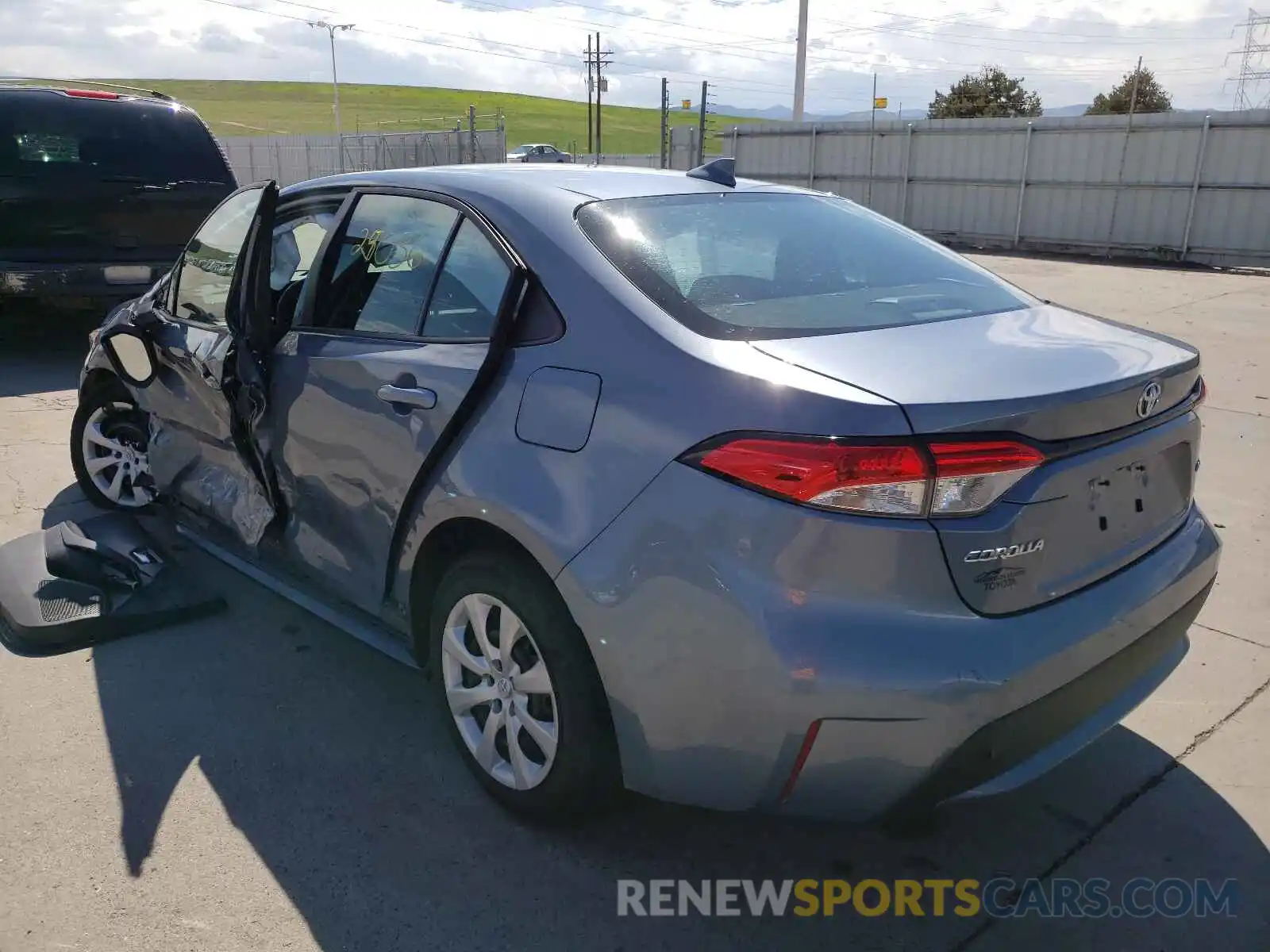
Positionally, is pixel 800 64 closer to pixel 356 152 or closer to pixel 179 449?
pixel 356 152

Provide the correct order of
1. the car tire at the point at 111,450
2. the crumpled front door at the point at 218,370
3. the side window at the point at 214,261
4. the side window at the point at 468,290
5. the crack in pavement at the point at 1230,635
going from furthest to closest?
the car tire at the point at 111,450 → the side window at the point at 214,261 → the crack in pavement at the point at 1230,635 → the crumpled front door at the point at 218,370 → the side window at the point at 468,290

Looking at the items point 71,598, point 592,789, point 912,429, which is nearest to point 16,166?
point 71,598

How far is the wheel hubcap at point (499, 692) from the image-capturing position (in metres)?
2.48

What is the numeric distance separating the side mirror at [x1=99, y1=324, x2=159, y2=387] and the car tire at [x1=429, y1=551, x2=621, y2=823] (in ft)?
6.98

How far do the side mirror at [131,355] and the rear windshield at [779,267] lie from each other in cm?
236

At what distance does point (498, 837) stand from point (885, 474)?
57.1 inches

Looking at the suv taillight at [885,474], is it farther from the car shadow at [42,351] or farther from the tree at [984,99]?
the tree at [984,99]

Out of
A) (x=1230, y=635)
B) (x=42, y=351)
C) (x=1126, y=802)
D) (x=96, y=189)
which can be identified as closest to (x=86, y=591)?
(x=1126, y=802)

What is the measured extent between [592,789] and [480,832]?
42 centimetres

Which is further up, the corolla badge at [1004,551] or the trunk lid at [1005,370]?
the trunk lid at [1005,370]

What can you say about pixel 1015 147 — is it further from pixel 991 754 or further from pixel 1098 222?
pixel 991 754

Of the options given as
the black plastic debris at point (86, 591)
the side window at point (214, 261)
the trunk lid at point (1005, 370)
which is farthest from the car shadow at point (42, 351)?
the trunk lid at point (1005, 370)

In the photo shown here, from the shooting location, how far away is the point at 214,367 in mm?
3590

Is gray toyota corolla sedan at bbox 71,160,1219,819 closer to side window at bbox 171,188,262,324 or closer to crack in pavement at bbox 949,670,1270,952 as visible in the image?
crack in pavement at bbox 949,670,1270,952
